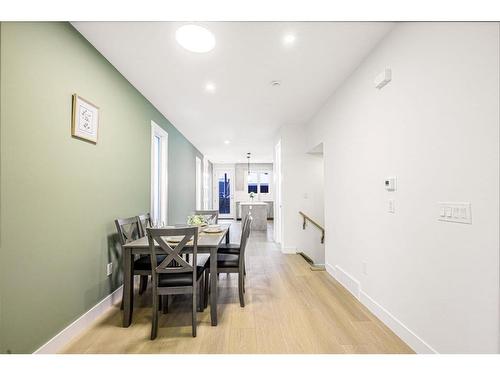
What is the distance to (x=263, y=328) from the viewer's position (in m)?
2.09

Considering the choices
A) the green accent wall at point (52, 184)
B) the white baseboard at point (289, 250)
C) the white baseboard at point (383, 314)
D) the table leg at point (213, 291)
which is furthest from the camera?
the white baseboard at point (289, 250)

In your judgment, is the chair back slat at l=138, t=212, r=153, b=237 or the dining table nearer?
the dining table

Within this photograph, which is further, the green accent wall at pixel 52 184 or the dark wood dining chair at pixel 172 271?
the dark wood dining chair at pixel 172 271

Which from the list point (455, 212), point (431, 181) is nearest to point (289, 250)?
point (431, 181)

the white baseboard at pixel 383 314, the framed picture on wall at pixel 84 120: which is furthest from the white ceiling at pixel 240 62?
the white baseboard at pixel 383 314

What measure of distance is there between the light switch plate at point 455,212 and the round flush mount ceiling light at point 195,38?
7.24 ft

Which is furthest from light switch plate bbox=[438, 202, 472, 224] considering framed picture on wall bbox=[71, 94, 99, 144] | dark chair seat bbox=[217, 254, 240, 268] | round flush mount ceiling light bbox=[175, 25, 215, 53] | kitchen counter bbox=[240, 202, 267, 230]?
kitchen counter bbox=[240, 202, 267, 230]

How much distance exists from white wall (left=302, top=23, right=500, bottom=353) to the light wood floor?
29 cm

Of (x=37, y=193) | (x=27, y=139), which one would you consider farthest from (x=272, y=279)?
(x=27, y=139)

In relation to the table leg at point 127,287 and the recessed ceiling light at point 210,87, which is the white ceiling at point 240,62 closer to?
the recessed ceiling light at point 210,87

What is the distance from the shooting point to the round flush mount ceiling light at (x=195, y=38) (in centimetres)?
202

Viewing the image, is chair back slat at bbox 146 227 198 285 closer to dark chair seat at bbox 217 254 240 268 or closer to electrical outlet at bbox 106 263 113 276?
dark chair seat at bbox 217 254 240 268

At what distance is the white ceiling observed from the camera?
2039 mm
